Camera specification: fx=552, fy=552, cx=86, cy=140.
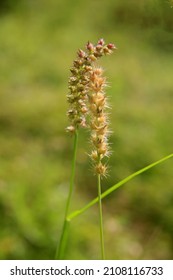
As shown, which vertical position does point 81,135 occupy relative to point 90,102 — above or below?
above

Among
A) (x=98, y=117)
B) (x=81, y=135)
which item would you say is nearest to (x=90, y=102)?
(x=98, y=117)

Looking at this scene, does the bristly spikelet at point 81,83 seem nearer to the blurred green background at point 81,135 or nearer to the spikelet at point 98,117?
the spikelet at point 98,117

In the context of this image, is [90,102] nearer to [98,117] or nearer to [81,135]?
[98,117]

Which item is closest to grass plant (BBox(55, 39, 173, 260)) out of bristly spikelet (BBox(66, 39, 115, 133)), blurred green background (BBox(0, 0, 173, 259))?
bristly spikelet (BBox(66, 39, 115, 133))

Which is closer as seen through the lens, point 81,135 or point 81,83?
point 81,83

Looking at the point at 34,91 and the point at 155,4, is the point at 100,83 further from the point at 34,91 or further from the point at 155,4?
the point at 34,91

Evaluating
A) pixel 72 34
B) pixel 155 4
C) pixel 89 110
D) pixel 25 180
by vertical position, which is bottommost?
pixel 89 110

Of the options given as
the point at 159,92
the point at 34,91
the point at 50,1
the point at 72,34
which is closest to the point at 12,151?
the point at 34,91
